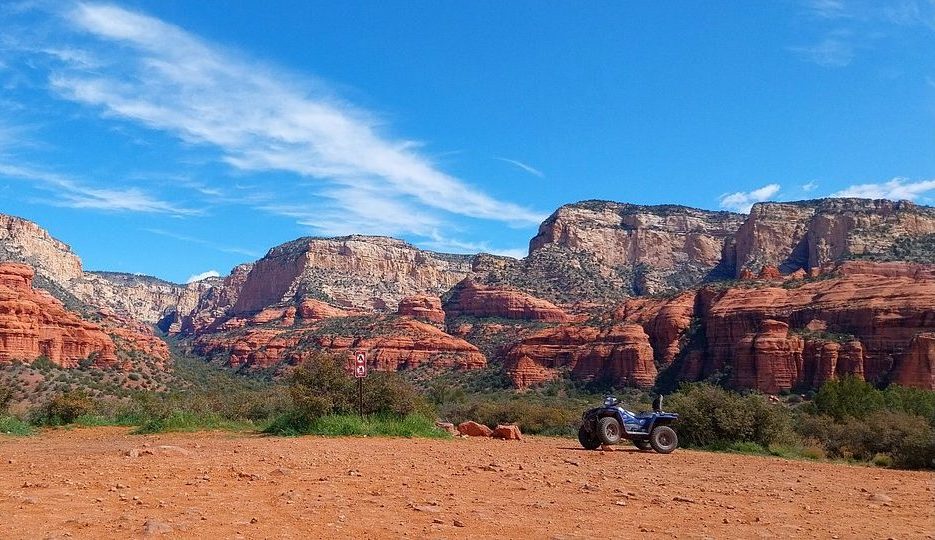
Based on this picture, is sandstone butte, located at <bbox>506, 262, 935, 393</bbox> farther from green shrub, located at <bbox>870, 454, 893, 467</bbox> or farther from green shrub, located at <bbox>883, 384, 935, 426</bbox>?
green shrub, located at <bbox>870, 454, 893, 467</bbox>

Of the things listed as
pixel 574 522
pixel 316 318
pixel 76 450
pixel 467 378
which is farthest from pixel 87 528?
pixel 316 318

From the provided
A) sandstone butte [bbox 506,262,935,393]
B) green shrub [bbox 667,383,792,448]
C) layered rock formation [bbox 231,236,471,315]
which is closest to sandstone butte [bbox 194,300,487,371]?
sandstone butte [bbox 506,262,935,393]

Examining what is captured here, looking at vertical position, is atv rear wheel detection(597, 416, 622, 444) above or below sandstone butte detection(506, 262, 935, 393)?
below

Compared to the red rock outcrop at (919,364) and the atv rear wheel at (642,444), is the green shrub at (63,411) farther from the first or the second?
the red rock outcrop at (919,364)

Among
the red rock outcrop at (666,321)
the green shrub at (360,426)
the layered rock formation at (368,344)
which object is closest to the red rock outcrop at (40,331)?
the layered rock formation at (368,344)

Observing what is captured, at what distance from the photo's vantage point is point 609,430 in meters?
17.7

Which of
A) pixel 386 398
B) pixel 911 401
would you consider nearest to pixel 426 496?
pixel 386 398

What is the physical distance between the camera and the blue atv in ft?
57.9

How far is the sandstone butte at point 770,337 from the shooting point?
6350 centimetres

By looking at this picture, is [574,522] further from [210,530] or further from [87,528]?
[87,528]

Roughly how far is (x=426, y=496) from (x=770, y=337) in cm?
6645

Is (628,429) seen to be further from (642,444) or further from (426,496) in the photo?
(426,496)

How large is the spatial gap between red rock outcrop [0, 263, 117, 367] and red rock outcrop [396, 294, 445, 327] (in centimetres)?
5902

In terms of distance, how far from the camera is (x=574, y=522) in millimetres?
7723
